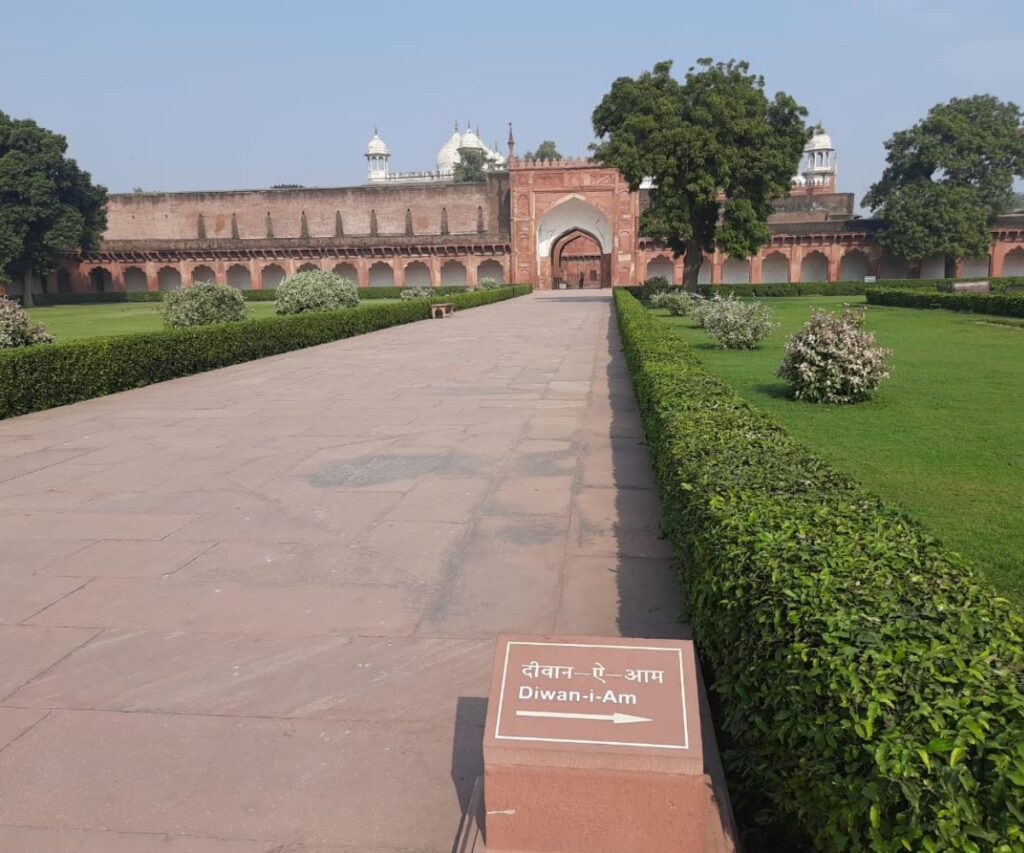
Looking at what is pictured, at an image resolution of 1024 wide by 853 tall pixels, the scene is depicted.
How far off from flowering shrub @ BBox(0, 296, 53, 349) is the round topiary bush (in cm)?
408

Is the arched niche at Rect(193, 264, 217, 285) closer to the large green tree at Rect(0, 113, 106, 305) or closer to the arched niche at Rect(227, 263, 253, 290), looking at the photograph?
the arched niche at Rect(227, 263, 253, 290)

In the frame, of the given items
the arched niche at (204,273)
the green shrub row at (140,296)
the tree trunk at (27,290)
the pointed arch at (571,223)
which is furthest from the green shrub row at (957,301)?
the tree trunk at (27,290)

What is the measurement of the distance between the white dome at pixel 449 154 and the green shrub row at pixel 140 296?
20653 mm

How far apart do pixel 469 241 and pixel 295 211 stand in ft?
32.6

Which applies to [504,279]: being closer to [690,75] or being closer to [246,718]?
[690,75]

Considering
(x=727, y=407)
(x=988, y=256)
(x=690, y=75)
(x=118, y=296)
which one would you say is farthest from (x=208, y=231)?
(x=727, y=407)

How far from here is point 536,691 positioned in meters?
1.42

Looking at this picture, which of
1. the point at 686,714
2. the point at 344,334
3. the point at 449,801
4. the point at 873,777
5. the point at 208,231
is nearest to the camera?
the point at 873,777

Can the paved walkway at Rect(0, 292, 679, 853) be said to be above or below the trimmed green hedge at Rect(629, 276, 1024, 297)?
below

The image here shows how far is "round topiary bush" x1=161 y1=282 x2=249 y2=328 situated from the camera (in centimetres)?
1280

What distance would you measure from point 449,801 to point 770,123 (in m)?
22.8

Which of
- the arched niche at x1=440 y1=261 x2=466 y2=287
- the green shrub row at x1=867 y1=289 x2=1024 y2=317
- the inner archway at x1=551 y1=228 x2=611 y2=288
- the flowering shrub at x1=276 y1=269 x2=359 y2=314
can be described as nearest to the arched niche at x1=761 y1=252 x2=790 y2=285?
the inner archway at x1=551 y1=228 x2=611 y2=288

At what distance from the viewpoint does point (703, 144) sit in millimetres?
19984

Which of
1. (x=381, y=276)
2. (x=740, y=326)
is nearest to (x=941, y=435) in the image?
(x=740, y=326)
